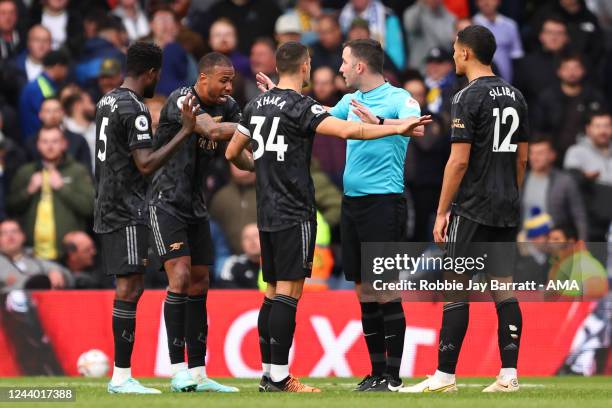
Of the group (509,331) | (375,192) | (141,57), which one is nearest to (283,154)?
(375,192)

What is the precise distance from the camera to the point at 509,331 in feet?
36.5

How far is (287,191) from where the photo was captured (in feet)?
36.9

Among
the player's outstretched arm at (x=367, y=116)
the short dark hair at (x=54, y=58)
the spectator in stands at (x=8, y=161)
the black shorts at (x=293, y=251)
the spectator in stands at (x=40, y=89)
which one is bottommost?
the black shorts at (x=293, y=251)

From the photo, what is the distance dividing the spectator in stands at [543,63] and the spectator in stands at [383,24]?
155cm

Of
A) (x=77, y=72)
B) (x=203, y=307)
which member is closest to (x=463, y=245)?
(x=203, y=307)

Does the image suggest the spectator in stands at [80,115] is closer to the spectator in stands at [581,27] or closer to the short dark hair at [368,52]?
the spectator in stands at [581,27]

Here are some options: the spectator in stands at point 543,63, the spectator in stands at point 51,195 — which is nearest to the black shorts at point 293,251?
the spectator in stands at point 51,195

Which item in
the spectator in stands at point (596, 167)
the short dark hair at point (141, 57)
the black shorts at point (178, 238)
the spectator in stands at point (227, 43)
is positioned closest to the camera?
the short dark hair at point (141, 57)

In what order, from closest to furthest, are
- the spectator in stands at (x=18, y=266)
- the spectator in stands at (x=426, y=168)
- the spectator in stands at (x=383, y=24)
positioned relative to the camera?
the spectator in stands at (x=18, y=266), the spectator in stands at (x=426, y=168), the spectator in stands at (x=383, y=24)

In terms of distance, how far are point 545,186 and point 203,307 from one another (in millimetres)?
6611

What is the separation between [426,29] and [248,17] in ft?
7.66

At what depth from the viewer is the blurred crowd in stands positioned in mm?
16734

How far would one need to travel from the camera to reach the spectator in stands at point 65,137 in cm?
1709

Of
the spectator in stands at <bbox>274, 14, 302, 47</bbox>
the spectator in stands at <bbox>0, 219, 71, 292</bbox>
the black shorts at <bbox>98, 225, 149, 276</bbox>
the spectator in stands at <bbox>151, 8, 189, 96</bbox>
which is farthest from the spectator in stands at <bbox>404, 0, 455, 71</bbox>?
the black shorts at <bbox>98, 225, 149, 276</bbox>
